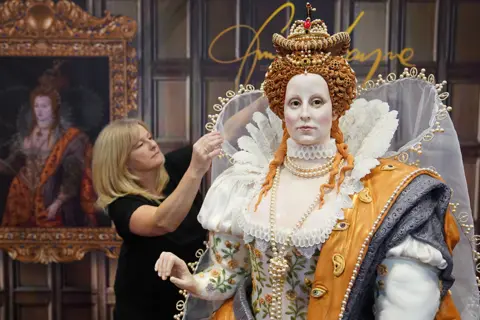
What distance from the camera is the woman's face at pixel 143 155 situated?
1.87m

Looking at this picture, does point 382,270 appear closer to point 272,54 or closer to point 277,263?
point 277,263

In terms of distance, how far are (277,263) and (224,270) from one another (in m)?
0.23

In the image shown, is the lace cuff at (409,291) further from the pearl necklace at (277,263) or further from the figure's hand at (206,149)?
the figure's hand at (206,149)

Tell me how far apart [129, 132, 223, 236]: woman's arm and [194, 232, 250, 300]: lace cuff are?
0.83 feet

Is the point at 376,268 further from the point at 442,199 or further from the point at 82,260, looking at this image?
the point at 82,260

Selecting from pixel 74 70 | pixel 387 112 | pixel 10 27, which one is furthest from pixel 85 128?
pixel 387 112

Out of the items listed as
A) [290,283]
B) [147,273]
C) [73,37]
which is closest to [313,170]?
[290,283]

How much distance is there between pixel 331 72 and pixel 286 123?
163 millimetres

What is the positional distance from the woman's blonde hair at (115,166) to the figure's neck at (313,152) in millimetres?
762

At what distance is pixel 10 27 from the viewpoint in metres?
2.19

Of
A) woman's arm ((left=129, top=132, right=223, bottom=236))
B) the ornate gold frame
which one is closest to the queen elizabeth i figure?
woman's arm ((left=129, top=132, right=223, bottom=236))

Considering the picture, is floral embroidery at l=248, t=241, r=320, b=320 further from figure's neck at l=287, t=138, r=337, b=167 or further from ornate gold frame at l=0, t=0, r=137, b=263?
ornate gold frame at l=0, t=0, r=137, b=263

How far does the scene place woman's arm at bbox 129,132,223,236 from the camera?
1518 millimetres

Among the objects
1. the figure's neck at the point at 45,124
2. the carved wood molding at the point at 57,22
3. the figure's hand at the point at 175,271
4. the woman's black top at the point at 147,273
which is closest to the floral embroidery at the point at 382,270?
the figure's hand at the point at 175,271
